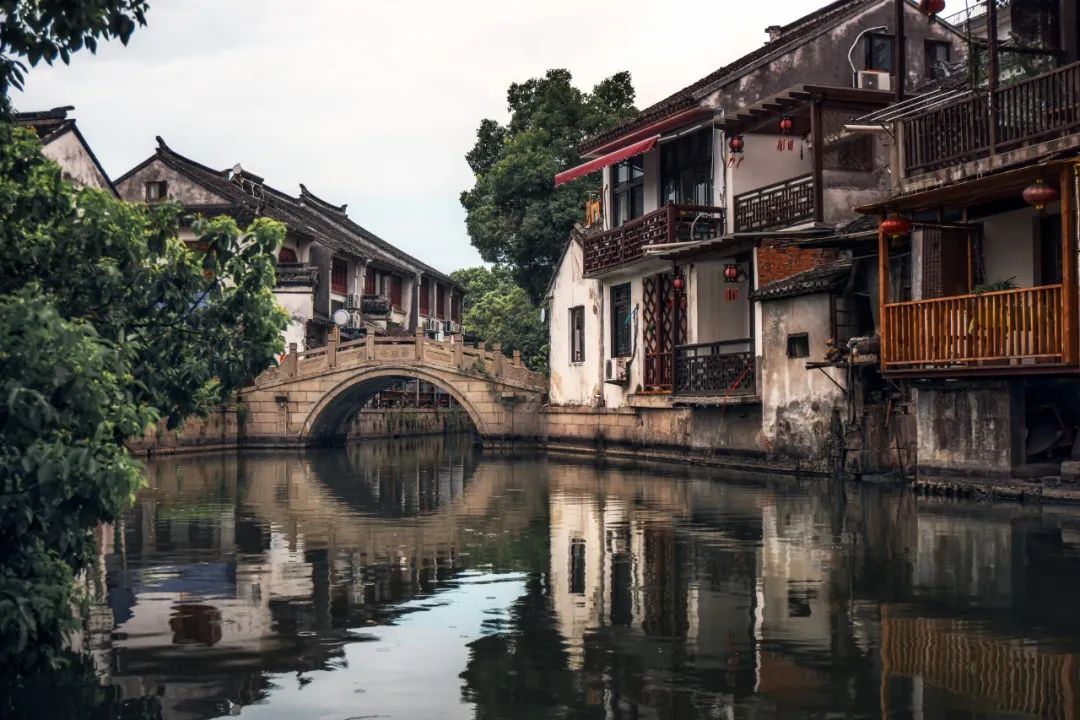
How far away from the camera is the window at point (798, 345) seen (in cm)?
2285

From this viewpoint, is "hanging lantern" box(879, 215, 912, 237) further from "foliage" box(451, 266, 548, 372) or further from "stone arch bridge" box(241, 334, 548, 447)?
"foliage" box(451, 266, 548, 372)

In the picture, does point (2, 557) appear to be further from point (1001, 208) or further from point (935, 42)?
point (935, 42)

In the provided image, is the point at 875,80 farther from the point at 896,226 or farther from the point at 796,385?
the point at 896,226

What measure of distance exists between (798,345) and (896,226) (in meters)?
5.35

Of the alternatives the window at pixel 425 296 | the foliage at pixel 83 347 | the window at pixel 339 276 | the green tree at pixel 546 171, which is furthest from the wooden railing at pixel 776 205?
the window at pixel 425 296

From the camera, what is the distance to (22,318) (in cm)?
624

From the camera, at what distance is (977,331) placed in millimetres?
16844

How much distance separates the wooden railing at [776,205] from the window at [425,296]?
30.4 m

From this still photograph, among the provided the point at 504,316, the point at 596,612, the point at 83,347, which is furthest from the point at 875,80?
the point at 504,316

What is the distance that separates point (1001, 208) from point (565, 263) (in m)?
17.6

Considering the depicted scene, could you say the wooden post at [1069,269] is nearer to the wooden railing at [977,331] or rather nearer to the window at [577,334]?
the wooden railing at [977,331]

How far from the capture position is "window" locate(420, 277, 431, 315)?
55.1m

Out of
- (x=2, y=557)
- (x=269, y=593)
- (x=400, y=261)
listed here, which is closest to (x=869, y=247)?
(x=269, y=593)

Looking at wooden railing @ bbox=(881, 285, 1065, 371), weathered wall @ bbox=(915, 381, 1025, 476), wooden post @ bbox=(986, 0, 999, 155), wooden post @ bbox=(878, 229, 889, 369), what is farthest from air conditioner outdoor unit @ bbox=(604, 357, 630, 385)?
wooden post @ bbox=(986, 0, 999, 155)
